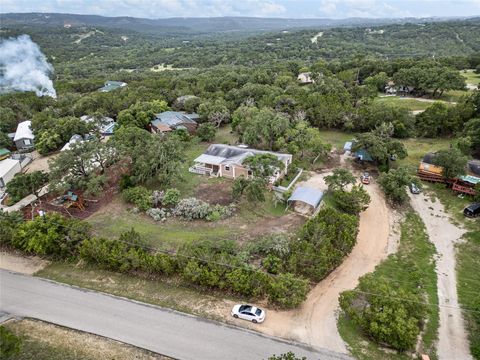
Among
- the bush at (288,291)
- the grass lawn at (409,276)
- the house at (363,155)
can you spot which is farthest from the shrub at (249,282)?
the house at (363,155)

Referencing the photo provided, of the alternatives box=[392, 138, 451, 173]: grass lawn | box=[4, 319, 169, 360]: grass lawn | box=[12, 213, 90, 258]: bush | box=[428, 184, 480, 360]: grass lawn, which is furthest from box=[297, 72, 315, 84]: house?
box=[4, 319, 169, 360]: grass lawn

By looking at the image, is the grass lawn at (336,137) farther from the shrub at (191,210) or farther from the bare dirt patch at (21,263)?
the bare dirt patch at (21,263)

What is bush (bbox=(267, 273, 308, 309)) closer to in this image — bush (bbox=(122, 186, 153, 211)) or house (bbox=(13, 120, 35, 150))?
bush (bbox=(122, 186, 153, 211))

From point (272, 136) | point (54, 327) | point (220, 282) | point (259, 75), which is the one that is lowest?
point (54, 327)

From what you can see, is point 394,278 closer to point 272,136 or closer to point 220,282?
point 220,282

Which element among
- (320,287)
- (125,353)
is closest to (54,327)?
(125,353)

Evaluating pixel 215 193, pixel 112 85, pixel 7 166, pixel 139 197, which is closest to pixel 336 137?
pixel 215 193

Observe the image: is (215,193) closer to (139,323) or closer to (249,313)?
(249,313)
